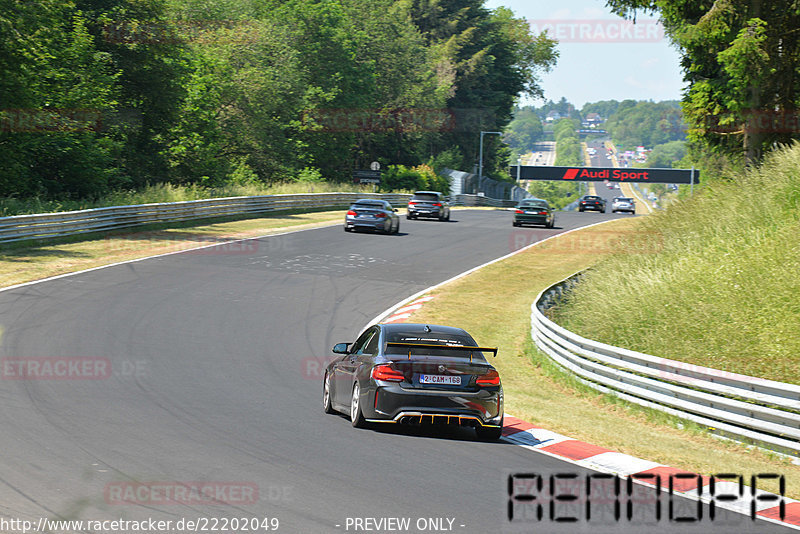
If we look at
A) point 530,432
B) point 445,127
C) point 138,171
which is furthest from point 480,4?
point 530,432

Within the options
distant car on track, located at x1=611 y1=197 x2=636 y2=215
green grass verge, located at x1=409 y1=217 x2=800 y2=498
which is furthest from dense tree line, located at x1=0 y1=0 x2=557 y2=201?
distant car on track, located at x1=611 y1=197 x2=636 y2=215

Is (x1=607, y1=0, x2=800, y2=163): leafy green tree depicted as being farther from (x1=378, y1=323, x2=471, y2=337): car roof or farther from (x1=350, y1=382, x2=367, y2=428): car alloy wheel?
(x1=350, y1=382, x2=367, y2=428): car alloy wheel

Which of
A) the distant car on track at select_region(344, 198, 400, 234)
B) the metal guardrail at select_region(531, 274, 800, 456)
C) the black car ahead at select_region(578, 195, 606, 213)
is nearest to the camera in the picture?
the metal guardrail at select_region(531, 274, 800, 456)

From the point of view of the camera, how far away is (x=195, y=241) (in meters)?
32.5

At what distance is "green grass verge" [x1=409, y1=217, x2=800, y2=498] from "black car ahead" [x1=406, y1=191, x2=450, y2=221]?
14.9 metres

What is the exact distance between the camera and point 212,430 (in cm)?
1001

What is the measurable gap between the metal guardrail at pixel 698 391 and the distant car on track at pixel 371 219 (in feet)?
69.3

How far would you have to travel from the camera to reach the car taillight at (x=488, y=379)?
10.4 m

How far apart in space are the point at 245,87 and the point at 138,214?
94.8 ft

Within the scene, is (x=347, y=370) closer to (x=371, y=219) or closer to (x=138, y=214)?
(x=138, y=214)

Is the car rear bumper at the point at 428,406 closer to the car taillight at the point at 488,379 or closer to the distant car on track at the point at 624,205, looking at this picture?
the car taillight at the point at 488,379

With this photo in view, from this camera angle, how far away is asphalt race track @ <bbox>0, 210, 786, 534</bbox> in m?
7.16

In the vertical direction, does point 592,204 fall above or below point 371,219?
below

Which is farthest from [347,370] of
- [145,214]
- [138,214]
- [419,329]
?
[145,214]
